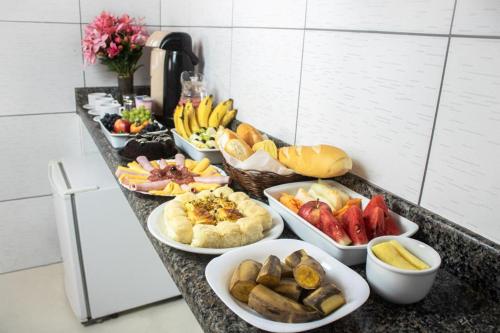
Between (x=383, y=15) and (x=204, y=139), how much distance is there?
25.7 inches

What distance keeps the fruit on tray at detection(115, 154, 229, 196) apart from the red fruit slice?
1.40 feet

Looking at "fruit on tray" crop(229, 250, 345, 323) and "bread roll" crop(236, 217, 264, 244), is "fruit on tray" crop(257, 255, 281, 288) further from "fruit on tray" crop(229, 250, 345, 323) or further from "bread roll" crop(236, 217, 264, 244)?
"bread roll" crop(236, 217, 264, 244)

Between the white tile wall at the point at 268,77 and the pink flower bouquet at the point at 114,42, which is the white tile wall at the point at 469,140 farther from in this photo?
the pink flower bouquet at the point at 114,42

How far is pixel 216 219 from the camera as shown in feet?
2.83

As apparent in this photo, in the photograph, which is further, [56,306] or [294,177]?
[56,306]

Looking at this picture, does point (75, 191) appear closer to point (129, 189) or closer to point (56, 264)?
point (129, 189)

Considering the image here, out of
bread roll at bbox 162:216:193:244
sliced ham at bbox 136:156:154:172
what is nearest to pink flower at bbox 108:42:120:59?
sliced ham at bbox 136:156:154:172

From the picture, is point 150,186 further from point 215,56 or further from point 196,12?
point 196,12

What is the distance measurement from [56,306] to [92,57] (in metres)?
1.10

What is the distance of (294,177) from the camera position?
→ 1038 millimetres

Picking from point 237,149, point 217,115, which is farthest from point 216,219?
point 217,115

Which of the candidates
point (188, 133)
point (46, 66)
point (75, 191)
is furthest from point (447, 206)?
point (46, 66)

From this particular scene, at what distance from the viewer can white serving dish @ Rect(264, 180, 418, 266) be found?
0.75 meters

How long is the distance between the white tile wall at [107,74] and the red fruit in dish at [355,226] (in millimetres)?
1587
